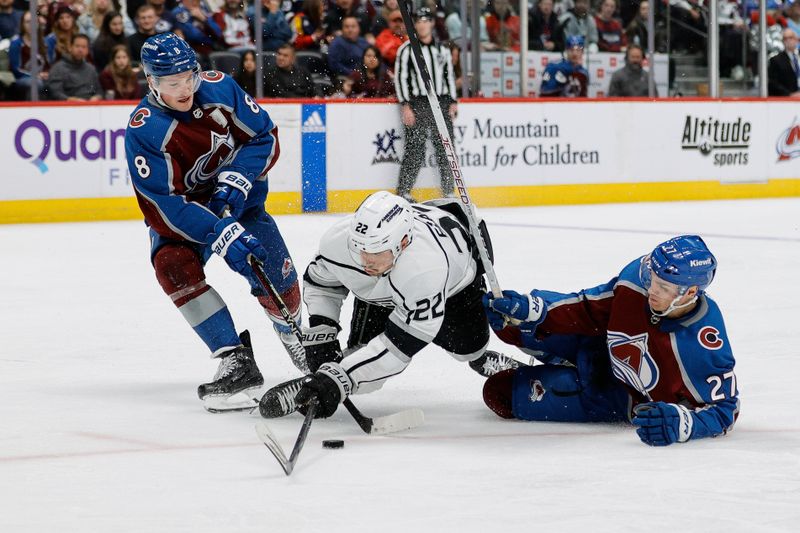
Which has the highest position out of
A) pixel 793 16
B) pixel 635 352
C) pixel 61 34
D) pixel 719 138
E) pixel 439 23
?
pixel 793 16

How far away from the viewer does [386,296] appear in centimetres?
339

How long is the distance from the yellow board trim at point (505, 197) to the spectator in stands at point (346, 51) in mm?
978

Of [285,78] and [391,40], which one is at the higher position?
[391,40]

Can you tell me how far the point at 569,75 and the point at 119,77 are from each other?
12.3ft

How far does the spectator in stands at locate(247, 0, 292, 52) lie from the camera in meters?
9.83

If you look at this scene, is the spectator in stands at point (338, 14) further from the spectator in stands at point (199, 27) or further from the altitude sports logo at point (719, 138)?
the altitude sports logo at point (719, 138)

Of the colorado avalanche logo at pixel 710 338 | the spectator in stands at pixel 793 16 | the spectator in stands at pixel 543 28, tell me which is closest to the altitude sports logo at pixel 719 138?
the spectator in stands at pixel 543 28

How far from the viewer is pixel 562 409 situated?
3385 mm

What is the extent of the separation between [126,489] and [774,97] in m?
9.82

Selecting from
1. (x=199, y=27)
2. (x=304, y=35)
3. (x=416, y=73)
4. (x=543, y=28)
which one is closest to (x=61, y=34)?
(x=199, y=27)

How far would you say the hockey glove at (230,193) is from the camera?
12.2 ft

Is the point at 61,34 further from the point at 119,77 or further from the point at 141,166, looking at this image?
the point at 141,166

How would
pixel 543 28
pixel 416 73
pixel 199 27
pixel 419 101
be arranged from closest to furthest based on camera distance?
pixel 199 27
pixel 416 73
pixel 419 101
pixel 543 28

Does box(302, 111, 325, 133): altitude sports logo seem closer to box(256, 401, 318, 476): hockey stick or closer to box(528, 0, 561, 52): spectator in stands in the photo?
box(528, 0, 561, 52): spectator in stands
